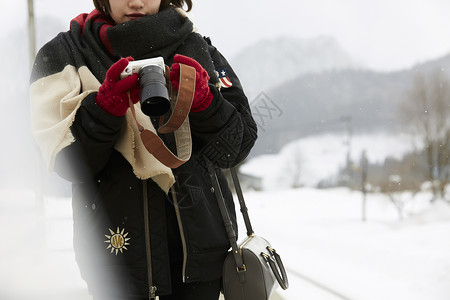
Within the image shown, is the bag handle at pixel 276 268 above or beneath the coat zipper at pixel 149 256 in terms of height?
beneath

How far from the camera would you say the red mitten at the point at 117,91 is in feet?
2.11

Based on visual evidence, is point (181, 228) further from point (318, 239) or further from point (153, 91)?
point (318, 239)

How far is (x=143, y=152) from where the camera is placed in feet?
2.38

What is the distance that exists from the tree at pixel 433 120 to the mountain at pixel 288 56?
36.3ft

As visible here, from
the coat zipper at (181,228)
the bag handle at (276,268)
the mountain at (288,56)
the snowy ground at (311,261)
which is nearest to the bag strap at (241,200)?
the bag handle at (276,268)

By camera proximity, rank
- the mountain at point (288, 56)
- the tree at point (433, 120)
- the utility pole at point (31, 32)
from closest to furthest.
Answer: the utility pole at point (31, 32) < the tree at point (433, 120) < the mountain at point (288, 56)

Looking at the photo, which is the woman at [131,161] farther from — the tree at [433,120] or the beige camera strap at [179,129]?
the tree at [433,120]

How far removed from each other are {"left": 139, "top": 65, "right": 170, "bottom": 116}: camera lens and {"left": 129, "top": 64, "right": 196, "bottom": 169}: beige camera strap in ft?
0.12

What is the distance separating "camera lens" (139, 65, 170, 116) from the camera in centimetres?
61

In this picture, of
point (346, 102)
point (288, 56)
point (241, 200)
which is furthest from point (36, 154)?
point (288, 56)

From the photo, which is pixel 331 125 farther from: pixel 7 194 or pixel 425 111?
pixel 7 194

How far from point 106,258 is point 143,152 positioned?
7.9 inches

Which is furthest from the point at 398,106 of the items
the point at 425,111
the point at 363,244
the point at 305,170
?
the point at 305,170

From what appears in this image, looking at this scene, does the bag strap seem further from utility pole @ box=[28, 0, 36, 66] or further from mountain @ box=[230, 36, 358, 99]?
mountain @ box=[230, 36, 358, 99]
